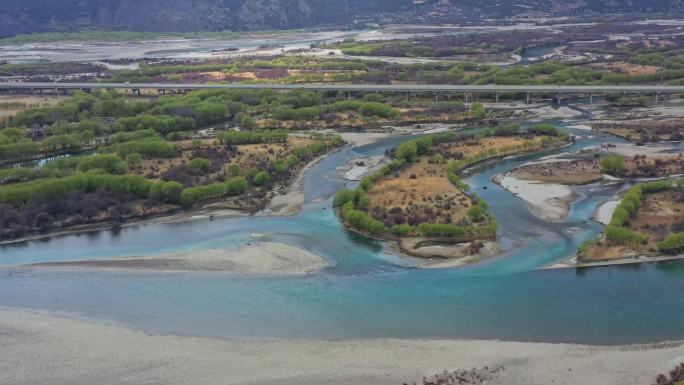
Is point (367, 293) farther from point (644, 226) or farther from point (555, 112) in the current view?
point (555, 112)

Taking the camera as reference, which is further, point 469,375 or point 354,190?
point 354,190

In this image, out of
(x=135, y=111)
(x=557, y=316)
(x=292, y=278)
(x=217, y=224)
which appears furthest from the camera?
(x=135, y=111)

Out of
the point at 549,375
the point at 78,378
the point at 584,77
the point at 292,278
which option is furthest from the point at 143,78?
the point at 549,375

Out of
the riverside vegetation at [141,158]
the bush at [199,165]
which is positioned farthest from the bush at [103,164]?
the bush at [199,165]

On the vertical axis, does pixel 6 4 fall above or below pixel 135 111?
above

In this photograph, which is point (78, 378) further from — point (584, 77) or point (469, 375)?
point (584, 77)

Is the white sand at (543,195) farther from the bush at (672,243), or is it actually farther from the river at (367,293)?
the bush at (672,243)

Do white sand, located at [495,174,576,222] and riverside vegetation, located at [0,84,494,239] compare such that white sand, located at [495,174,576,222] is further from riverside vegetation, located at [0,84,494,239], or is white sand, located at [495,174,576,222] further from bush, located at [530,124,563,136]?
riverside vegetation, located at [0,84,494,239]

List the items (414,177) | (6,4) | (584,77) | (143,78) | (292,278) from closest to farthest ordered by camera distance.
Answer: (292,278)
(414,177)
(584,77)
(143,78)
(6,4)
